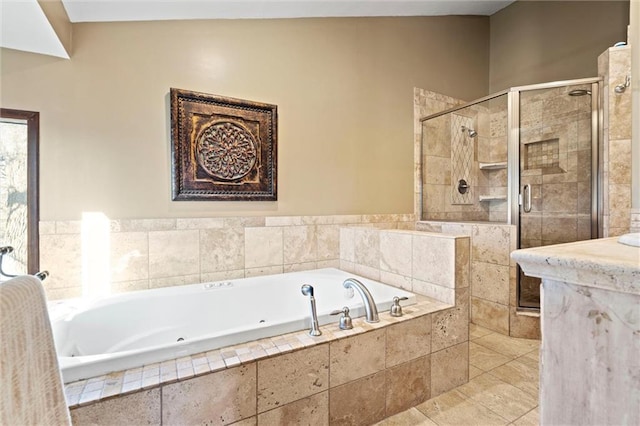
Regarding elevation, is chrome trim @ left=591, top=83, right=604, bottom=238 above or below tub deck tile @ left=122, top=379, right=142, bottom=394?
above

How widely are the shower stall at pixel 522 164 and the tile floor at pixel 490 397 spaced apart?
602 mm

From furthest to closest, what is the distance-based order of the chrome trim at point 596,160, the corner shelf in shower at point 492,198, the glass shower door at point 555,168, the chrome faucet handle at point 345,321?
the corner shelf in shower at point 492,198 < the glass shower door at point 555,168 < the chrome trim at point 596,160 < the chrome faucet handle at point 345,321

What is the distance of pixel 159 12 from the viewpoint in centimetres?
204

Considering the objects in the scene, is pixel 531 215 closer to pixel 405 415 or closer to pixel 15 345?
pixel 405 415

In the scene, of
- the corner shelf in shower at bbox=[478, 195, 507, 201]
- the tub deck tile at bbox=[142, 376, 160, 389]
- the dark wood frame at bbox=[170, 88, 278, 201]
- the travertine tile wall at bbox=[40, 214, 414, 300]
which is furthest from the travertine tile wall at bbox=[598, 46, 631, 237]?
the tub deck tile at bbox=[142, 376, 160, 389]

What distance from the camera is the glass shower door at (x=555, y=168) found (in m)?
2.45

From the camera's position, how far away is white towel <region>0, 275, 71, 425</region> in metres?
0.51

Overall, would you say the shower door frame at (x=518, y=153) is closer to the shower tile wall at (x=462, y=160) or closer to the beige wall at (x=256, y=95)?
the shower tile wall at (x=462, y=160)

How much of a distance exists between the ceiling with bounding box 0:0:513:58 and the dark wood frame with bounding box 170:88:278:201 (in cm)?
53

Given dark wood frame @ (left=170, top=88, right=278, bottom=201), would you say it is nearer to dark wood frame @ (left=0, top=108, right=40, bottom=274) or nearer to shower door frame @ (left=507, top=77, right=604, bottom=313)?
dark wood frame @ (left=0, top=108, right=40, bottom=274)

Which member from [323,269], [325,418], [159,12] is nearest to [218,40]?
[159,12]

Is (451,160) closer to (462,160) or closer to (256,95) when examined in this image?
(462,160)

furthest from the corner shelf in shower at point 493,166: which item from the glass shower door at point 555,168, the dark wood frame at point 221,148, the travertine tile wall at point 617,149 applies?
the dark wood frame at point 221,148

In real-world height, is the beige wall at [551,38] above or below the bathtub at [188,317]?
above
